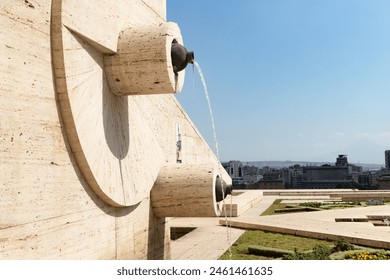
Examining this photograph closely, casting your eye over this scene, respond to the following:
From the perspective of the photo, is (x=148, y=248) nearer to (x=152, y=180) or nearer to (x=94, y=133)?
(x=152, y=180)

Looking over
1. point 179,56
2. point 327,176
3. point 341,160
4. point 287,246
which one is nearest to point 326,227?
point 287,246

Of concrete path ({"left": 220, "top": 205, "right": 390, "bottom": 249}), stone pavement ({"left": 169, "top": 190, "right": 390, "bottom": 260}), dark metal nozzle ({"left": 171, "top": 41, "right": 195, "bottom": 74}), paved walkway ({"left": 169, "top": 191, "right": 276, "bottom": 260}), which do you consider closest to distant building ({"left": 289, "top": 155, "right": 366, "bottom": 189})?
concrete path ({"left": 220, "top": 205, "right": 390, "bottom": 249})

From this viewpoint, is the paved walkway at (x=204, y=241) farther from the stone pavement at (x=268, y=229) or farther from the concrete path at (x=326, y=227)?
the concrete path at (x=326, y=227)

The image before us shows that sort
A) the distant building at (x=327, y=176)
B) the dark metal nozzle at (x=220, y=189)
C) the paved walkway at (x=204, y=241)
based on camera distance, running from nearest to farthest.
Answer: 1. the dark metal nozzle at (x=220, y=189)
2. the paved walkway at (x=204, y=241)
3. the distant building at (x=327, y=176)

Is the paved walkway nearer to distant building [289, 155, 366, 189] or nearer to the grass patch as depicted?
the grass patch

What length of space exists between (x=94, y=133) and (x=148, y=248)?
11.1ft

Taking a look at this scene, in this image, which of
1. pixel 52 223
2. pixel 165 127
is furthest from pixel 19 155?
pixel 165 127

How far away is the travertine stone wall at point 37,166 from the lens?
4750 millimetres

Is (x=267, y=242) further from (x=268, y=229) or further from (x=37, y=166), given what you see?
(x=37, y=166)

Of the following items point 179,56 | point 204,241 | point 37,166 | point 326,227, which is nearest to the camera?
point 37,166

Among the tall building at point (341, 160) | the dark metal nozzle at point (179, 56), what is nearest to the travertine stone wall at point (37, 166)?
the dark metal nozzle at point (179, 56)

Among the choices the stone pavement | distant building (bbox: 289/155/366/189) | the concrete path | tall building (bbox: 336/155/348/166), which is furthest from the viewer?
tall building (bbox: 336/155/348/166)

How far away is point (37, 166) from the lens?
5.18 metres

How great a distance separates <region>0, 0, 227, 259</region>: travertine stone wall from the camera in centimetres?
475
